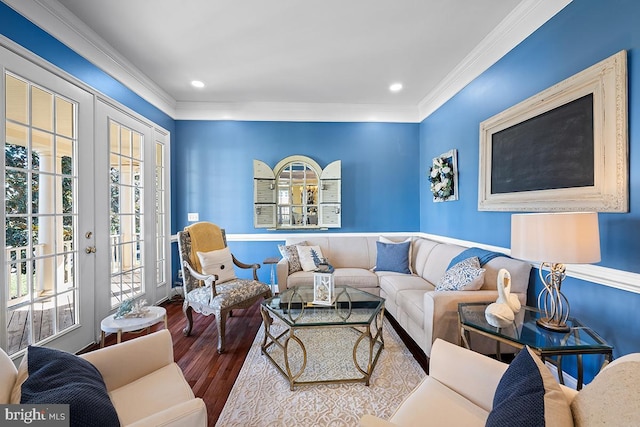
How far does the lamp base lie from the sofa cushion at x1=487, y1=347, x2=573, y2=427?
87 centimetres

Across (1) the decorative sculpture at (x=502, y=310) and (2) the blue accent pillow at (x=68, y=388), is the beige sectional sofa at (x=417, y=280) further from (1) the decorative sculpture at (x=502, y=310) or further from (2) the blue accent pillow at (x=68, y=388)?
(2) the blue accent pillow at (x=68, y=388)

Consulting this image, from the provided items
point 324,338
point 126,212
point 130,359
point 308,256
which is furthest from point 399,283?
point 126,212

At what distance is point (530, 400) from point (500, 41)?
289cm

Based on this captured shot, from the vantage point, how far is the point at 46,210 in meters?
2.12

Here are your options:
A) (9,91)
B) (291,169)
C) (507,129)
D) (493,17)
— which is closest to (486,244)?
(507,129)

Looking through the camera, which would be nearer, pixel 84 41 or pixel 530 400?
pixel 530 400


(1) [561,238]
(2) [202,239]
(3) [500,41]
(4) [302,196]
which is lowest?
(2) [202,239]

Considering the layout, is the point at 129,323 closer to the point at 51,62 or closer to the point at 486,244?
the point at 51,62

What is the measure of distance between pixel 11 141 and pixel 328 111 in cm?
343

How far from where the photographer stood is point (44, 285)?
2.10 meters

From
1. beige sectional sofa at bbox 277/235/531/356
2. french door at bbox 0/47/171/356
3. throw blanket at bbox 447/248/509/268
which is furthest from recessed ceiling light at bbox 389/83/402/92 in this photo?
french door at bbox 0/47/171/356

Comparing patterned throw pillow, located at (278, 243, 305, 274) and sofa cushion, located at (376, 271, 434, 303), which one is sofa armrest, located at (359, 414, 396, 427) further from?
patterned throw pillow, located at (278, 243, 305, 274)

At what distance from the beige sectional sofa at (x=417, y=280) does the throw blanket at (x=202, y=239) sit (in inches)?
32.0

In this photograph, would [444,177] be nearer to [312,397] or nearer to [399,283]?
[399,283]
